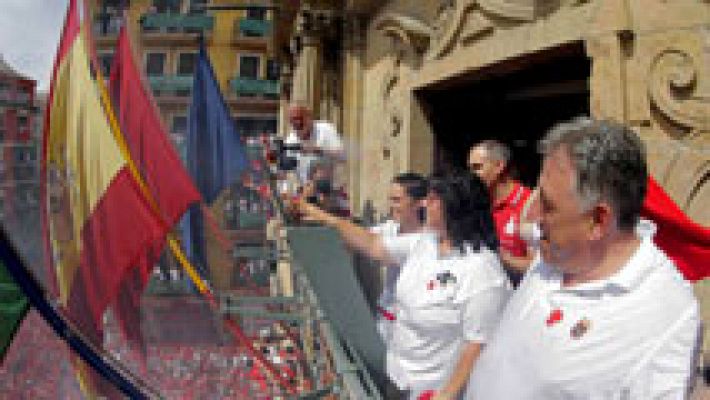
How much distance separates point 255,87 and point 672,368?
25.7 meters

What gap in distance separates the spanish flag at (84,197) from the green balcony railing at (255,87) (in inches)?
959

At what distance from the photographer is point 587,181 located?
1.30m

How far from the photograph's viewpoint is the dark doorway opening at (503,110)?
5094 millimetres

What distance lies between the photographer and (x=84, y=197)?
1.80m

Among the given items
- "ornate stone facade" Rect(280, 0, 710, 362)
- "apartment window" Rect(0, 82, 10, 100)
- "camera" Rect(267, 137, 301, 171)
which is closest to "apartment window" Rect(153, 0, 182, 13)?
"apartment window" Rect(0, 82, 10, 100)

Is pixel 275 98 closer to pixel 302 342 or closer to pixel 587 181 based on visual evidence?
pixel 302 342

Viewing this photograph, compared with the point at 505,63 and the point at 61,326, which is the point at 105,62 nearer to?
the point at 61,326

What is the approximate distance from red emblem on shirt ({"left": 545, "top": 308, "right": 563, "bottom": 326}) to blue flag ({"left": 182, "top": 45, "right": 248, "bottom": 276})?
79.1 inches

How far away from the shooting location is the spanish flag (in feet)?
5.42

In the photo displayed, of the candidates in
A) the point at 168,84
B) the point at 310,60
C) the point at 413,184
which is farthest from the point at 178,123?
the point at 310,60

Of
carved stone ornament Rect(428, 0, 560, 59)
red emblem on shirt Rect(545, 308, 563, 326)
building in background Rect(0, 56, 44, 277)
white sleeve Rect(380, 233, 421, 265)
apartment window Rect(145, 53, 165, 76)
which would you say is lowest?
white sleeve Rect(380, 233, 421, 265)

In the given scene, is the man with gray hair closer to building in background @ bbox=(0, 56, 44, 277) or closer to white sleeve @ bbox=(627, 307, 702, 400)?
white sleeve @ bbox=(627, 307, 702, 400)

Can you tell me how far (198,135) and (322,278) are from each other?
51.0 inches

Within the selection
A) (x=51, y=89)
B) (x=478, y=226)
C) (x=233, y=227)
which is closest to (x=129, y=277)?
(x=51, y=89)
